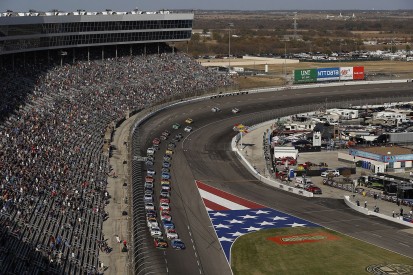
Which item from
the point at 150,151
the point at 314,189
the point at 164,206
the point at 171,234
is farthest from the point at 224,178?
the point at 171,234

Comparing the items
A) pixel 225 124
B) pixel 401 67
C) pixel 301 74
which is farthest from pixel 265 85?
pixel 401 67

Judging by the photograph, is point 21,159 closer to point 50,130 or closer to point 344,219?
point 50,130

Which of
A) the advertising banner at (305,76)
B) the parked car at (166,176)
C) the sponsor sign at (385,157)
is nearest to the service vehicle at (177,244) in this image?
the parked car at (166,176)

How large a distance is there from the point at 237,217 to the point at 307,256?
11.6 m

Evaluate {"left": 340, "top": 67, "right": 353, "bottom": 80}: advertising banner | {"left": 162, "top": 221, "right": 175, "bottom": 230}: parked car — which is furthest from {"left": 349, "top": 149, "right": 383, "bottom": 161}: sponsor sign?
{"left": 340, "top": 67, "right": 353, "bottom": 80}: advertising banner

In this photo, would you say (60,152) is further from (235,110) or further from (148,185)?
(235,110)

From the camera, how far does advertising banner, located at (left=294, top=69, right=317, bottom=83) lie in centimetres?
15780

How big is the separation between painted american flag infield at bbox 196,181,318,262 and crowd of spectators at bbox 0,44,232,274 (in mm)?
9651

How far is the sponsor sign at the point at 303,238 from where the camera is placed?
214 ft

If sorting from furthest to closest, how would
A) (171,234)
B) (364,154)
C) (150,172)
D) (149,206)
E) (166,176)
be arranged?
1. (364,154)
2. (150,172)
3. (166,176)
4. (149,206)
5. (171,234)

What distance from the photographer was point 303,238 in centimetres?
6600

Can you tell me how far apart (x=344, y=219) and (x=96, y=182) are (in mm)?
21909

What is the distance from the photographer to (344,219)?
71375 millimetres

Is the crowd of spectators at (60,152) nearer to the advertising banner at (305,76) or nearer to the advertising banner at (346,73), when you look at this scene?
the advertising banner at (305,76)
